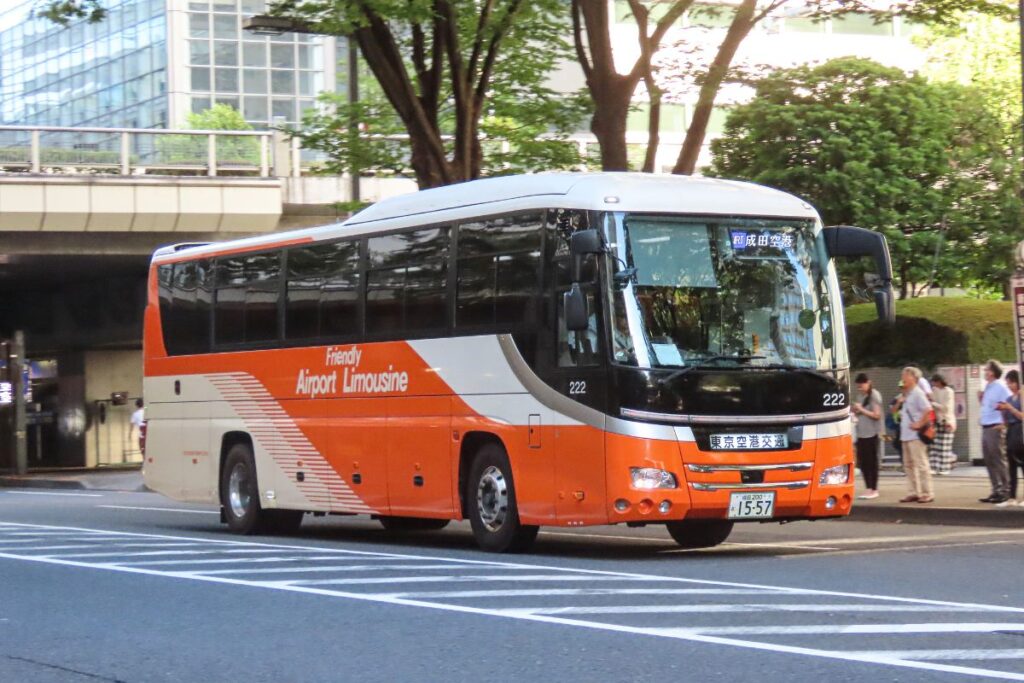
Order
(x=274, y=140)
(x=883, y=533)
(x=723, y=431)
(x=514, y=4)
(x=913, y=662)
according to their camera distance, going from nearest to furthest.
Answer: (x=913, y=662) < (x=723, y=431) < (x=883, y=533) < (x=514, y=4) < (x=274, y=140)

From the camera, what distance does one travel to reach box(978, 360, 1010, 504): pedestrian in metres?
20.8

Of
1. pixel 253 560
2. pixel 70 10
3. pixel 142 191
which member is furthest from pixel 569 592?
pixel 142 191

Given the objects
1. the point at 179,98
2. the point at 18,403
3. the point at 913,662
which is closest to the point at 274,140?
the point at 18,403

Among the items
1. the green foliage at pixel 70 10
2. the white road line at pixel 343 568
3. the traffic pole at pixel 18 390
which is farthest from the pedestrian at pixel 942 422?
the traffic pole at pixel 18 390

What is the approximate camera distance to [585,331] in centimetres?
1508

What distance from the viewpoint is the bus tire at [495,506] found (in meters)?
16.0

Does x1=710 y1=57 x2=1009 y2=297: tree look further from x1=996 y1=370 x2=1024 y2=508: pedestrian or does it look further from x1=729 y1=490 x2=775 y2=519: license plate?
x1=729 y1=490 x2=775 y2=519: license plate

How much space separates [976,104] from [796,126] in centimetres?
518

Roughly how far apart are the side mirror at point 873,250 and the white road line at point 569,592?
13.8 ft

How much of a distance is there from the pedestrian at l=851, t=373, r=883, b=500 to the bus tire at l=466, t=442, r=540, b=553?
7.95 metres

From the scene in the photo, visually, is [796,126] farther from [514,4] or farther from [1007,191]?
[514,4]

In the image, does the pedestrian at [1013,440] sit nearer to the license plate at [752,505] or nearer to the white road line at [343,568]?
the license plate at [752,505]

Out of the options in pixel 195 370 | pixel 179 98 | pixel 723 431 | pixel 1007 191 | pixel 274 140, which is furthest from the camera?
pixel 179 98

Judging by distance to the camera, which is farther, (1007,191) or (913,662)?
(1007,191)
